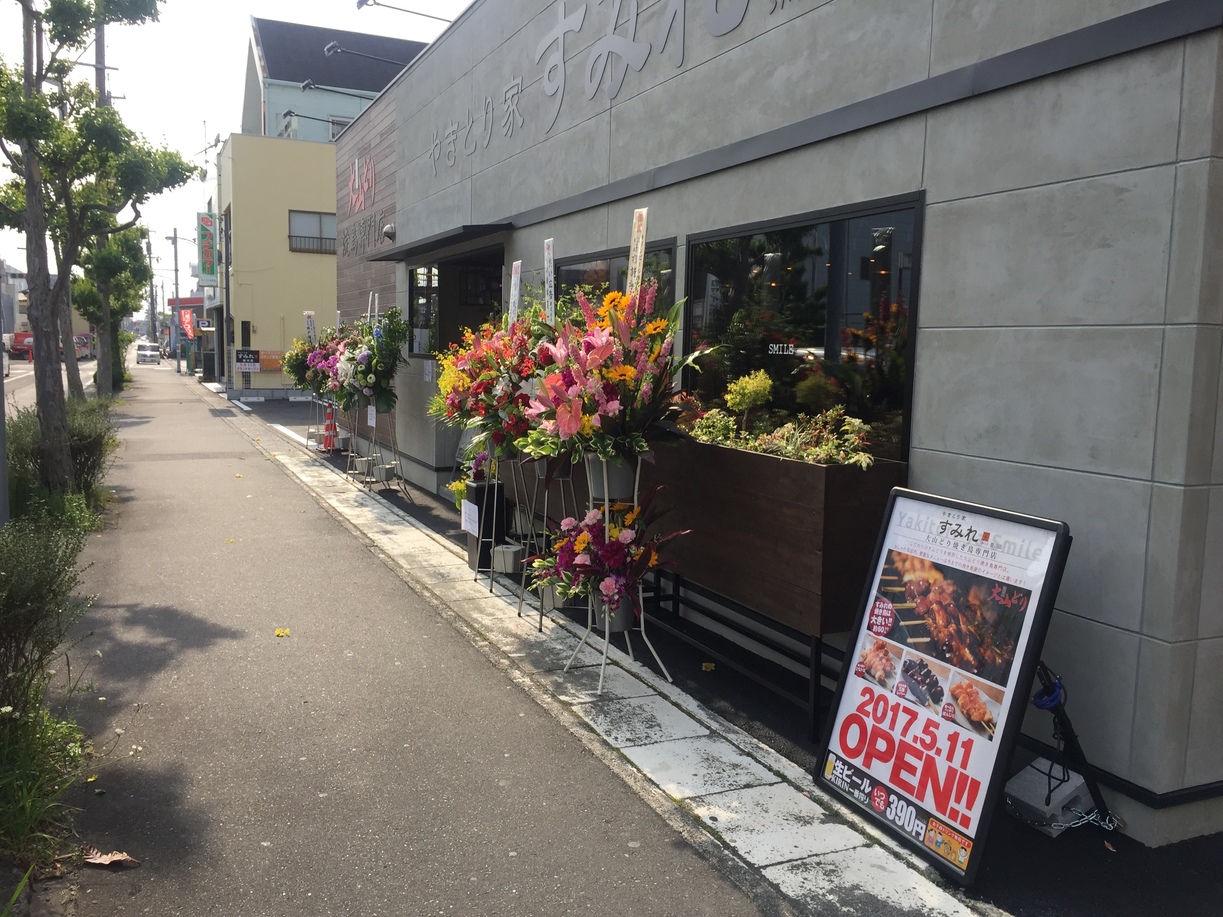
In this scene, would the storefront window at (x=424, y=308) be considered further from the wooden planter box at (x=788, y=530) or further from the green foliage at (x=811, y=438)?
the wooden planter box at (x=788, y=530)

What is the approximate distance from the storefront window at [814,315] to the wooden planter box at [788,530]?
0.50m

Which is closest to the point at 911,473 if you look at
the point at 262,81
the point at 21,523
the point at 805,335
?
the point at 805,335

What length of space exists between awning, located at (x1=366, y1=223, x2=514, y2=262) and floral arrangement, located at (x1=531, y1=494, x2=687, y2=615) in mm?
5426

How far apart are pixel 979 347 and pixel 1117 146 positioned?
3.47 feet

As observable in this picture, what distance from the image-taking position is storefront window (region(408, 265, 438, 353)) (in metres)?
13.1

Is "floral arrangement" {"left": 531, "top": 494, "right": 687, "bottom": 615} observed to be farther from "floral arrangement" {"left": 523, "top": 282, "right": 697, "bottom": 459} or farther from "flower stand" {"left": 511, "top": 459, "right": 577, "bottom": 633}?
"flower stand" {"left": 511, "top": 459, "right": 577, "bottom": 633}

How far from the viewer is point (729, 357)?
6.73 metres

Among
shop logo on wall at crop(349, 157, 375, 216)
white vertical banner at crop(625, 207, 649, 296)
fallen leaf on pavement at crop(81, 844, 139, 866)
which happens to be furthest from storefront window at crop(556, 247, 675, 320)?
shop logo on wall at crop(349, 157, 375, 216)

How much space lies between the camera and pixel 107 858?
375 cm

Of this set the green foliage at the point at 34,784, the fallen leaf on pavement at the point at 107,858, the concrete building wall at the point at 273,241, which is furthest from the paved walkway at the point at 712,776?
the concrete building wall at the point at 273,241

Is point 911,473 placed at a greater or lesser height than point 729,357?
lesser

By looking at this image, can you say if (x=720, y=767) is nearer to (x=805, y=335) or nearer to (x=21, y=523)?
(x=805, y=335)

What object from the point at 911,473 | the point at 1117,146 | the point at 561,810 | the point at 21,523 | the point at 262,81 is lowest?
the point at 561,810

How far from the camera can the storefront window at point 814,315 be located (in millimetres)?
5254
